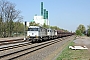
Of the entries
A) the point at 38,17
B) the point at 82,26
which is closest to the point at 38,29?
the point at 38,17

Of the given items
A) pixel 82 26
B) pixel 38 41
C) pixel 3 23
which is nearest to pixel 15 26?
pixel 3 23

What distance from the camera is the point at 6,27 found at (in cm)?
6312

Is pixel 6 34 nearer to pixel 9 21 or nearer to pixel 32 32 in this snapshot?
pixel 9 21

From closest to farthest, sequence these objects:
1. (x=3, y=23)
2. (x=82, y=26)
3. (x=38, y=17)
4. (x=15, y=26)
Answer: (x=3, y=23) → (x=15, y=26) → (x=38, y=17) → (x=82, y=26)

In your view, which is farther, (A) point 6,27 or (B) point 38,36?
(A) point 6,27

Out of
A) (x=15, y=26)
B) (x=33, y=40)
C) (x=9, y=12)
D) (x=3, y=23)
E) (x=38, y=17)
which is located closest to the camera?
(x=33, y=40)

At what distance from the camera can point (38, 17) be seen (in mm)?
134750

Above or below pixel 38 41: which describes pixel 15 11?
above

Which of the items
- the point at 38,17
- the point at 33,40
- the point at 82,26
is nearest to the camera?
the point at 33,40

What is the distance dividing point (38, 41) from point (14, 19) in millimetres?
24739

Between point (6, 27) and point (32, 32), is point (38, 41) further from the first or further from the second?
point (6, 27)

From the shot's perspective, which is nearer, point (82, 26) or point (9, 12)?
point (9, 12)

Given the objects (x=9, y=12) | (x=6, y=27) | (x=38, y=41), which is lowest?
(x=38, y=41)

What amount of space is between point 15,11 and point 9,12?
2587 millimetres
